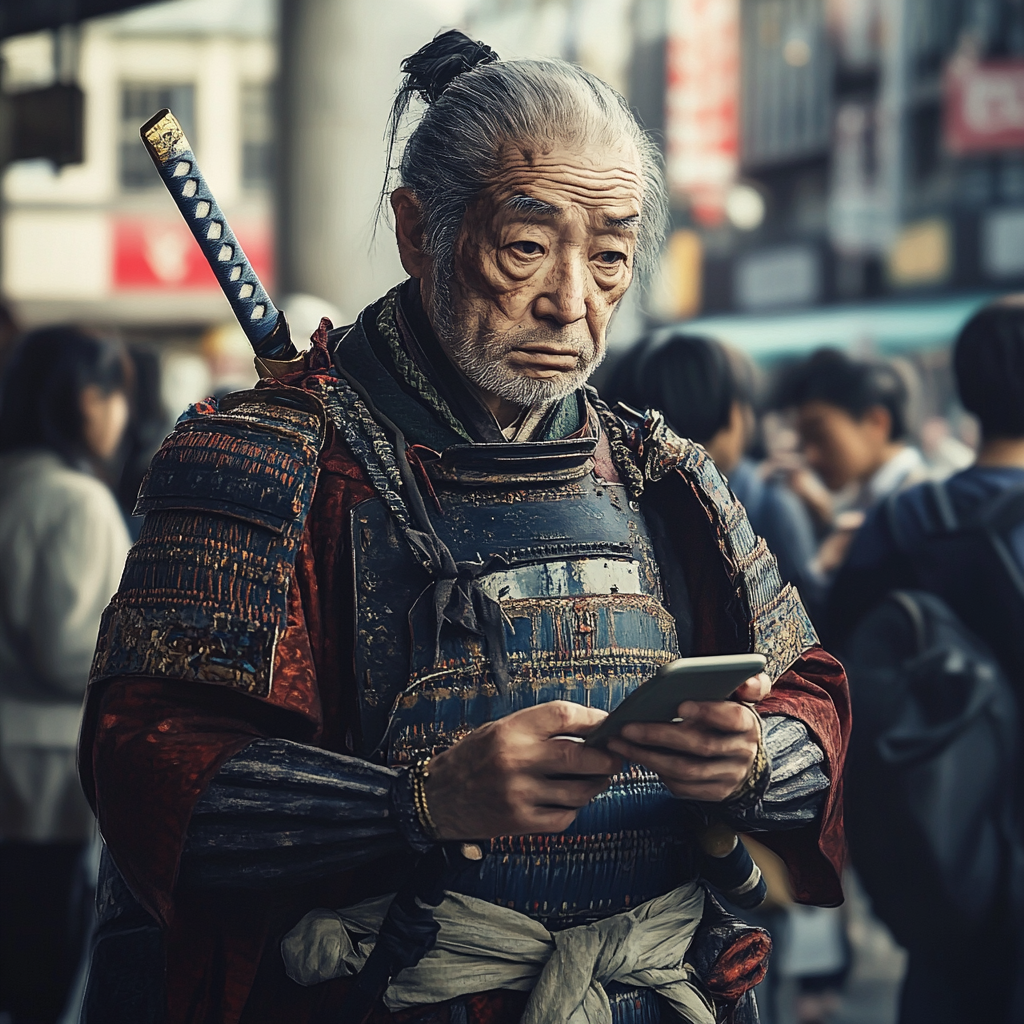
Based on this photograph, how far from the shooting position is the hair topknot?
202 centimetres

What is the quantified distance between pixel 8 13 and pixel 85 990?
4751mm

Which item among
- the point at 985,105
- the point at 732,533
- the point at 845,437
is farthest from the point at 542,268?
the point at 985,105

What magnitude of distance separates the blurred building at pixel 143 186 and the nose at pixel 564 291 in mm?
22586

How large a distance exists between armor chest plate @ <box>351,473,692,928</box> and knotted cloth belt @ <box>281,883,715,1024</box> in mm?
34

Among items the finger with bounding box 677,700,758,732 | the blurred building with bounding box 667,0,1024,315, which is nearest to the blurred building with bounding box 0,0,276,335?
the blurred building with bounding box 667,0,1024,315

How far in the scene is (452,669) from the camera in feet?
5.88

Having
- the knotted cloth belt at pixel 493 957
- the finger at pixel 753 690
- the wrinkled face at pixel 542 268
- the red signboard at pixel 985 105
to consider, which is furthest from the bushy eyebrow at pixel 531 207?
the red signboard at pixel 985 105

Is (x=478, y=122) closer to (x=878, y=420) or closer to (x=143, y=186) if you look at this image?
(x=878, y=420)

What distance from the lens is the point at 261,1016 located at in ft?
5.94

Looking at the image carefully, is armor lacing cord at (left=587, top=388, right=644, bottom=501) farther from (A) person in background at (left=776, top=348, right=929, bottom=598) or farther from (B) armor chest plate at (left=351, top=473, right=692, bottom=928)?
(A) person in background at (left=776, top=348, right=929, bottom=598)

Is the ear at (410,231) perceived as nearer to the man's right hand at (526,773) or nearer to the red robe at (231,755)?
the red robe at (231,755)

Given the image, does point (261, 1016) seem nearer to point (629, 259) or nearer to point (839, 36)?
point (629, 259)

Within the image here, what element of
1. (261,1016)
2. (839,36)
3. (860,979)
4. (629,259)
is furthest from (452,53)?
(839,36)

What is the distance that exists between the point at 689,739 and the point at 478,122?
30.8 inches
